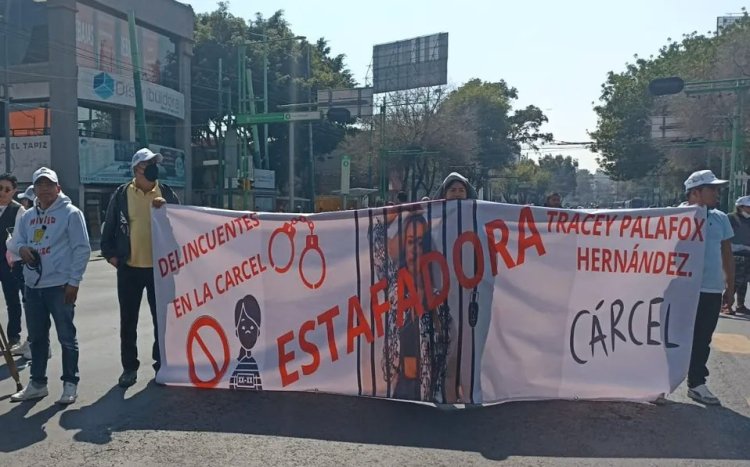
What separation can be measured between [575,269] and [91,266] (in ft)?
56.0

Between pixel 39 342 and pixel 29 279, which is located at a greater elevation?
pixel 29 279

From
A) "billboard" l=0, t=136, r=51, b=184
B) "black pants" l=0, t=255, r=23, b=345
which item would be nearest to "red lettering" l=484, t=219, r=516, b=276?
"black pants" l=0, t=255, r=23, b=345

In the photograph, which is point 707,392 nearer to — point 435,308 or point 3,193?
point 435,308

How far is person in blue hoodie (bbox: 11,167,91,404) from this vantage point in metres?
5.32

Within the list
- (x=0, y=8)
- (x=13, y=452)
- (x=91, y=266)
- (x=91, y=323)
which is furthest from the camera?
(x=0, y=8)

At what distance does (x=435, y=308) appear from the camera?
504 centimetres

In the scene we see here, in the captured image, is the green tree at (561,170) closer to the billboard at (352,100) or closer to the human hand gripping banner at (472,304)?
the billboard at (352,100)

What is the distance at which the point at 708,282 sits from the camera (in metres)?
5.38

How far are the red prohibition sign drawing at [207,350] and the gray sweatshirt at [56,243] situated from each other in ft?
3.22

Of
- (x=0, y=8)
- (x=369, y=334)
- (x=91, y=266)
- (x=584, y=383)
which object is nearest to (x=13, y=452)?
(x=369, y=334)

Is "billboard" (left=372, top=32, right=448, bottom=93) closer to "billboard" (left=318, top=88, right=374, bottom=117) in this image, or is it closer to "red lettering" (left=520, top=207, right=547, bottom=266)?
"billboard" (left=318, top=88, right=374, bottom=117)

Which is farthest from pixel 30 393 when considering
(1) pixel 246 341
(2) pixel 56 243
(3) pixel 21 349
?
(3) pixel 21 349

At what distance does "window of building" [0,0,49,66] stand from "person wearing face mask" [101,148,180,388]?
30.7 meters

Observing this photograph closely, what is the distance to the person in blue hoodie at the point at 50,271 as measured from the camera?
5324 mm
